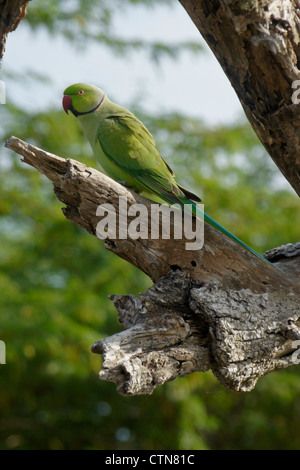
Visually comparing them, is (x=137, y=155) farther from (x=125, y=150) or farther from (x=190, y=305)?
(x=190, y=305)

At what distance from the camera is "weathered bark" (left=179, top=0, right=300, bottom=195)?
1823mm

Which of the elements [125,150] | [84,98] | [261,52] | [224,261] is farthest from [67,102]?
[224,261]

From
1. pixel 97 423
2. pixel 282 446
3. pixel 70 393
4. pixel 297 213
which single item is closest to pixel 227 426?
pixel 282 446

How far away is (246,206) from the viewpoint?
18.6 feet

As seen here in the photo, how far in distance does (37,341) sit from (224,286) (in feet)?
9.58

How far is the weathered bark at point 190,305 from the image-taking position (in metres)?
1.67

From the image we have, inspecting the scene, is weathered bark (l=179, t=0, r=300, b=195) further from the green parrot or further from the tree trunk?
the green parrot

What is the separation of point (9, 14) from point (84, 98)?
47 centimetres

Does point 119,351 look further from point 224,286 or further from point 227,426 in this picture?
point 227,426

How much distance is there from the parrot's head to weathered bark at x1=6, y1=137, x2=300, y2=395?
582 millimetres

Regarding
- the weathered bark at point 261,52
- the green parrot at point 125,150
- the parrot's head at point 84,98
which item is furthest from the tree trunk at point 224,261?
the parrot's head at point 84,98

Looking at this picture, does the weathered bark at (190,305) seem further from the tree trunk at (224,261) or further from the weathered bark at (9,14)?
the weathered bark at (9,14)

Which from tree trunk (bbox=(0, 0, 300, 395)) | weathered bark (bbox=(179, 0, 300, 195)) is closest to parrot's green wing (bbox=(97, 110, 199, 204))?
tree trunk (bbox=(0, 0, 300, 395))

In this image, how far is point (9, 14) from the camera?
205cm
